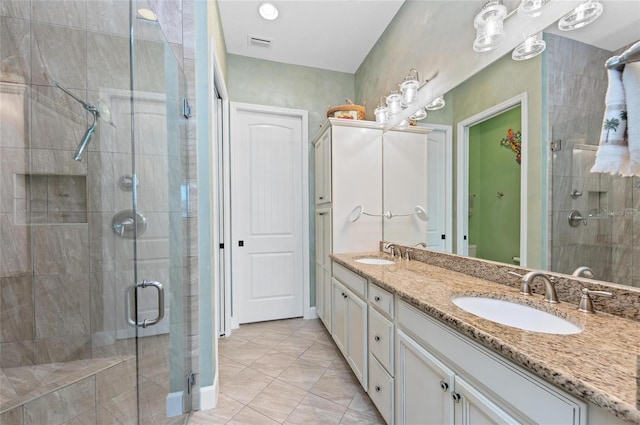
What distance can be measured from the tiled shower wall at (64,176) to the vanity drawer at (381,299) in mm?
1254

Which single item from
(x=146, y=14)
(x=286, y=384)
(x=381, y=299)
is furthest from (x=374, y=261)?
(x=146, y=14)

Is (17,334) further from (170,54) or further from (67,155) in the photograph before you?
(170,54)

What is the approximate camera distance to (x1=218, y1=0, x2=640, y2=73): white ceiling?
7.10ft

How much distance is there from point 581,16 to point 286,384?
2.50 metres

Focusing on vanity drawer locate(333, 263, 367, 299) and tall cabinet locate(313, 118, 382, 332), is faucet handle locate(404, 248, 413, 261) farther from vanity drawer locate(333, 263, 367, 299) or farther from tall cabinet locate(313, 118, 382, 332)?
vanity drawer locate(333, 263, 367, 299)

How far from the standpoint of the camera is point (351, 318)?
188cm

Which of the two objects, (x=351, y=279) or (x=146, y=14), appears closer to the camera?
(x=146, y=14)

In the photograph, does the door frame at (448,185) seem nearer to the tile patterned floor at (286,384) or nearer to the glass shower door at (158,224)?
the tile patterned floor at (286,384)

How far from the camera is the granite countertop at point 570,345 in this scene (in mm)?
502

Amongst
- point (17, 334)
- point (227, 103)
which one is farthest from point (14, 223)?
point (227, 103)

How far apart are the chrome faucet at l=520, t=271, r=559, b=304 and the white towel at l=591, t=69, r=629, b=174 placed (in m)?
0.47

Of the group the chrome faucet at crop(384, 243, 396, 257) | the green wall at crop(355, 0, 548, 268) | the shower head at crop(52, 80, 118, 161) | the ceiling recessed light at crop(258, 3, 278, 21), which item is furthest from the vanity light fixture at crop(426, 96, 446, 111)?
the shower head at crop(52, 80, 118, 161)

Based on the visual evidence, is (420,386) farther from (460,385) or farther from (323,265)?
(323,265)

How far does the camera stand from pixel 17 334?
1.28 m
